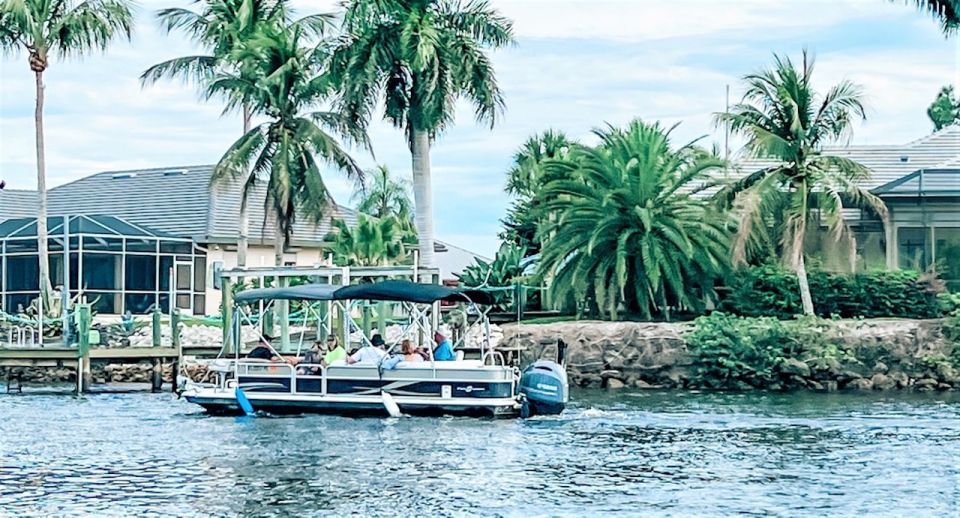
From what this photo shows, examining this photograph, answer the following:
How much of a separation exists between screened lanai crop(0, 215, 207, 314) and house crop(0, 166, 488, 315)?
0.12ft

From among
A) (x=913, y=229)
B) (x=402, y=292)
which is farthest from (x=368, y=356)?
(x=913, y=229)

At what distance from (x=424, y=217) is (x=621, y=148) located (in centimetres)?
647

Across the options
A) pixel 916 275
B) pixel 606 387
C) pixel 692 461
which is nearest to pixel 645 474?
pixel 692 461

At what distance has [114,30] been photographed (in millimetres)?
55281

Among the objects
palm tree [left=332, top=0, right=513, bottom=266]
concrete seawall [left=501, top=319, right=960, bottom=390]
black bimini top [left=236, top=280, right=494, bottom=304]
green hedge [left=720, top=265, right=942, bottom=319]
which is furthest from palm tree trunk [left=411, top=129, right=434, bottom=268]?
black bimini top [left=236, top=280, right=494, bottom=304]

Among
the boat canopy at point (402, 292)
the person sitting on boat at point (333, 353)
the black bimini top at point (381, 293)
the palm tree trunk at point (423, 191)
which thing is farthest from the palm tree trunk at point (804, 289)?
the person sitting on boat at point (333, 353)

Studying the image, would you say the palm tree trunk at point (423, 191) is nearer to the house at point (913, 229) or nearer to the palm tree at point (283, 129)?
the palm tree at point (283, 129)

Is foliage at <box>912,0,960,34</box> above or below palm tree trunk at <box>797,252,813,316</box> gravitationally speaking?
above

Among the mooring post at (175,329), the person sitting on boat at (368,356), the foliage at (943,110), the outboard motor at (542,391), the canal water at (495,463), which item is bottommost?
the canal water at (495,463)

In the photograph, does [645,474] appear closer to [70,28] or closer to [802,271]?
[802,271]

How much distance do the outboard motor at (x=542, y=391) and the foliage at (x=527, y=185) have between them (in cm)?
2062

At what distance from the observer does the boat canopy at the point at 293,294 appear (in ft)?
114

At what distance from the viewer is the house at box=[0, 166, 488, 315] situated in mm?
58688

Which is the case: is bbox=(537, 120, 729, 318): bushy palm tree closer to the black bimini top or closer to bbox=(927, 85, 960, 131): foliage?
the black bimini top
